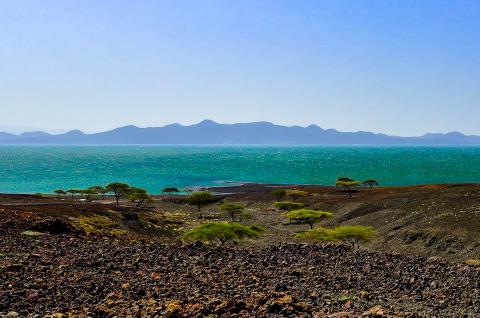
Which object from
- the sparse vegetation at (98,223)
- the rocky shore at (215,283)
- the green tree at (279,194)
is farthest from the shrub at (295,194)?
the rocky shore at (215,283)

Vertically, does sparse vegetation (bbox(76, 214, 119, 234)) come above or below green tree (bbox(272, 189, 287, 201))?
above

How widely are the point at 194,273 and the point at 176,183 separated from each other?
434ft

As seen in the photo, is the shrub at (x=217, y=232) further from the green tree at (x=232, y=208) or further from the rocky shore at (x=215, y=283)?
the green tree at (x=232, y=208)

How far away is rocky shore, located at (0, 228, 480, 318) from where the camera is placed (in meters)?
13.3

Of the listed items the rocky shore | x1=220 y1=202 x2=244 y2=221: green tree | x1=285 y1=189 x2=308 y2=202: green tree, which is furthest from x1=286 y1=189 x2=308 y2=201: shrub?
the rocky shore

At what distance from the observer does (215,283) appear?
645 inches

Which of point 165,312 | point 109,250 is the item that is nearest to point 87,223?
point 109,250

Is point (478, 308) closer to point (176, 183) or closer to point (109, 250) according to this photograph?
point (109, 250)

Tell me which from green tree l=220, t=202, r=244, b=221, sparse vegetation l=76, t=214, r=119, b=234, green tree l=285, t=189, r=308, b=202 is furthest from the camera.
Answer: green tree l=285, t=189, r=308, b=202

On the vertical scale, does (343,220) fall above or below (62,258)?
below

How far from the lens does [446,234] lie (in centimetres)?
3747

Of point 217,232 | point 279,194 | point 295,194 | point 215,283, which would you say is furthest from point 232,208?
point 215,283

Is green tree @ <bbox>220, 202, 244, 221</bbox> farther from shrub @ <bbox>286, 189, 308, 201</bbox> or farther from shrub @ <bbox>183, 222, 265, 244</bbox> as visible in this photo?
shrub @ <bbox>183, 222, 265, 244</bbox>

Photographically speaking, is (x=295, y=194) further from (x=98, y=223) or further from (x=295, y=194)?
(x=98, y=223)
